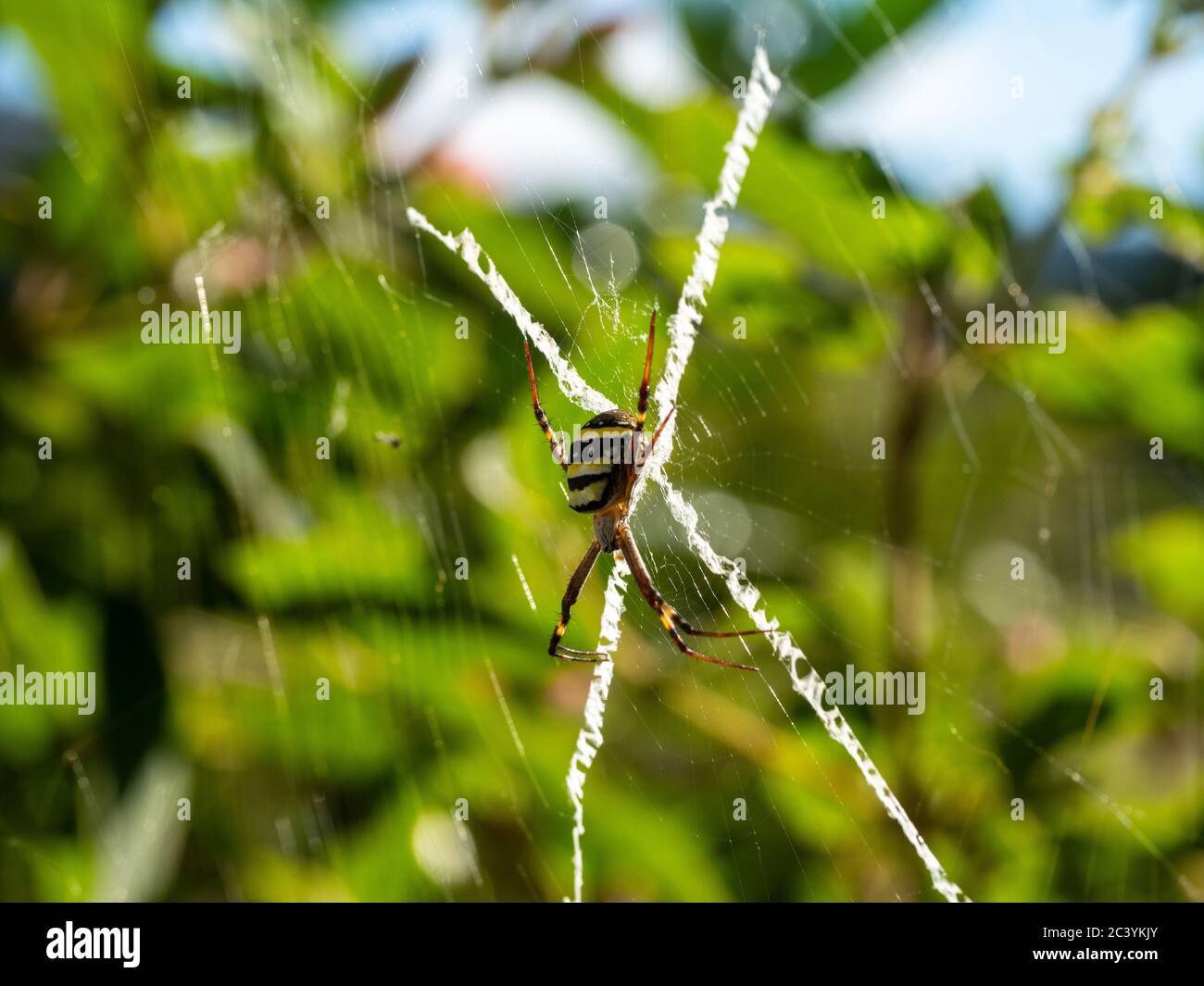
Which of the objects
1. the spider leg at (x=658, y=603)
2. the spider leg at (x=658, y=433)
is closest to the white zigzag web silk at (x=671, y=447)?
the spider leg at (x=658, y=433)

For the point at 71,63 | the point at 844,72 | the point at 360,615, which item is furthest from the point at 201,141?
the point at 844,72

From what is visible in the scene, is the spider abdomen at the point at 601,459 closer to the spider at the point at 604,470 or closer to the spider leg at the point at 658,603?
the spider at the point at 604,470

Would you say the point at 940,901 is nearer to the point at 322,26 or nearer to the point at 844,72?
the point at 844,72

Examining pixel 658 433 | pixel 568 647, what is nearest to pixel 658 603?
pixel 568 647

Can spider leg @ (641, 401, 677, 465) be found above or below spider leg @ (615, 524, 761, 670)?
above

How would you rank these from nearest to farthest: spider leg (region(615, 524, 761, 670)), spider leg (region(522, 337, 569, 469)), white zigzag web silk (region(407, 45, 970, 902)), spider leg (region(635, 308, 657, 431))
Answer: white zigzag web silk (region(407, 45, 970, 902)), spider leg (region(635, 308, 657, 431)), spider leg (region(522, 337, 569, 469)), spider leg (region(615, 524, 761, 670))

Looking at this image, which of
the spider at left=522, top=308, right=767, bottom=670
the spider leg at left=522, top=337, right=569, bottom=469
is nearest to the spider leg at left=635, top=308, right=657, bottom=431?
the spider at left=522, top=308, right=767, bottom=670

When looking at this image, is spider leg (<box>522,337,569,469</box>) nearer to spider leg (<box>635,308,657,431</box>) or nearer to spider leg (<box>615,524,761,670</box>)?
spider leg (<box>635,308,657,431</box>)

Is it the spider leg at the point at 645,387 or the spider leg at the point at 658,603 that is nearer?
the spider leg at the point at 645,387
